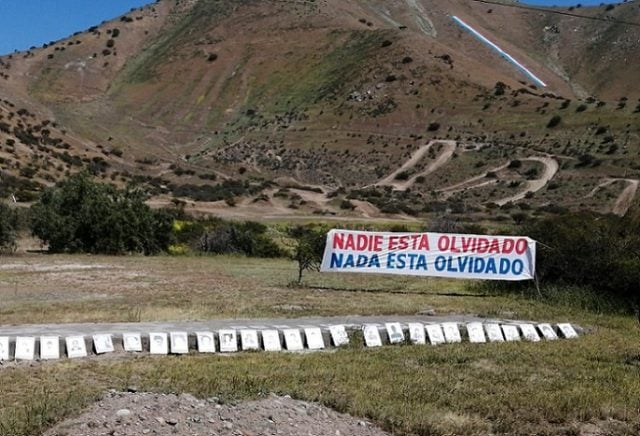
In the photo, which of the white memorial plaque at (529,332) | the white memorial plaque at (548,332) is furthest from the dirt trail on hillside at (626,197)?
the white memorial plaque at (529,332)

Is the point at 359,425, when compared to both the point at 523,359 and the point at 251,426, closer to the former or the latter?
the point at 251,426

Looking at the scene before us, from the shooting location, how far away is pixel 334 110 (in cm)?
9938

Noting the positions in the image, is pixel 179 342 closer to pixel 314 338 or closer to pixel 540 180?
pixel 314 338

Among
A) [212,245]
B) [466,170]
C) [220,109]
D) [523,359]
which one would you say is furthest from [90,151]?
[523,359]

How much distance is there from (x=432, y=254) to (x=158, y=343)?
10.5 meters

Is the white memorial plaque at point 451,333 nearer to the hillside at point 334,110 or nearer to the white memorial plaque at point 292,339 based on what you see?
the white memorial plaque at point 292,339

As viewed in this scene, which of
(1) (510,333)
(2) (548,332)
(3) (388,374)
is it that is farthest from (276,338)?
(2) (548,332)

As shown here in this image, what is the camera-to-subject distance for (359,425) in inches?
293

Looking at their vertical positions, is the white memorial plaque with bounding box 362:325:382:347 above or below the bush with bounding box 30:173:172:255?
below

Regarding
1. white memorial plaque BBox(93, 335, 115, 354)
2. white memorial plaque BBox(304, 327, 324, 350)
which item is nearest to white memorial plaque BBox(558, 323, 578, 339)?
white memorial plaque BBox(304, 327, 324, 350)

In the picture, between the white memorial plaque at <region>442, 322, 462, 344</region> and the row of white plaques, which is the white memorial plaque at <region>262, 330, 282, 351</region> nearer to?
the row of white plaques

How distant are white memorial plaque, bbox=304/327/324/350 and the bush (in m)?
23.1

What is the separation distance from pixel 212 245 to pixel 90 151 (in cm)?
5162

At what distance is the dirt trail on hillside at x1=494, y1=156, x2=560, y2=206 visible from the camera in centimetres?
6888
